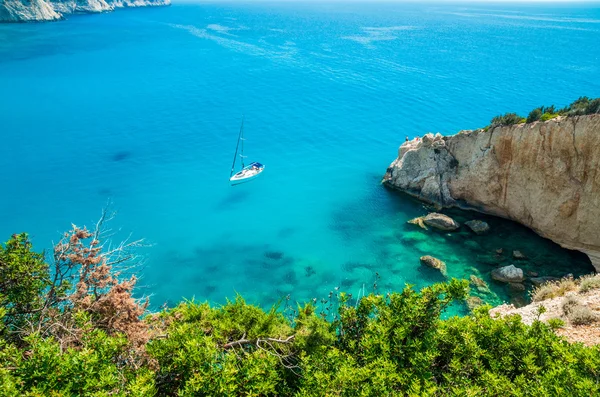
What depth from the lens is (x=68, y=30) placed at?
108 metres

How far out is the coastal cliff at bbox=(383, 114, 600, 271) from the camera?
77.8ft

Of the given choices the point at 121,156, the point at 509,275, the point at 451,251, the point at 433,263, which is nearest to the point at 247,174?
the point at 121,156

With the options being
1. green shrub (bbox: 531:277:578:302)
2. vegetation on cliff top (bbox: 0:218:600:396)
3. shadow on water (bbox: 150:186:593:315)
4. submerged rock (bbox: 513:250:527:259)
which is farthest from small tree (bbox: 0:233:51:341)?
submerged rock (bbox: 513:250:527:259)

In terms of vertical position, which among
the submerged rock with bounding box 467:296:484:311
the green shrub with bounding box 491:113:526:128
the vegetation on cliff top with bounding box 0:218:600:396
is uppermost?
the green shrub with bounding box 491:113:526:128

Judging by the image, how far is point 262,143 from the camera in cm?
4556

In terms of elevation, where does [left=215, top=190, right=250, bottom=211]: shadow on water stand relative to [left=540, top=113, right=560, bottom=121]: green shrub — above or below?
below

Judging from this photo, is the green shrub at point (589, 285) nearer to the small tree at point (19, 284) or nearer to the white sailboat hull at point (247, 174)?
the small tree at point (19, 284)

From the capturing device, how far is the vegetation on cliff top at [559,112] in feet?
75.9

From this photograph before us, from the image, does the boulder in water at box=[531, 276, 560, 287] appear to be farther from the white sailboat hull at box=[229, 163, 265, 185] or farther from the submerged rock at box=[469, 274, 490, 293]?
the white sailboat hull at box=[229, 163, 265, 185]

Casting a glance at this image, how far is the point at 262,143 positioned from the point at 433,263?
26856 mm

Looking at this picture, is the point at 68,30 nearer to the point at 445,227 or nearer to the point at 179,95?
the point at 179,95

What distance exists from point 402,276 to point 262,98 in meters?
41.8

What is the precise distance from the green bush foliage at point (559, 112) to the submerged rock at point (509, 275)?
413 inches

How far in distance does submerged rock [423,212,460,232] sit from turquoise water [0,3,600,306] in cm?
98
